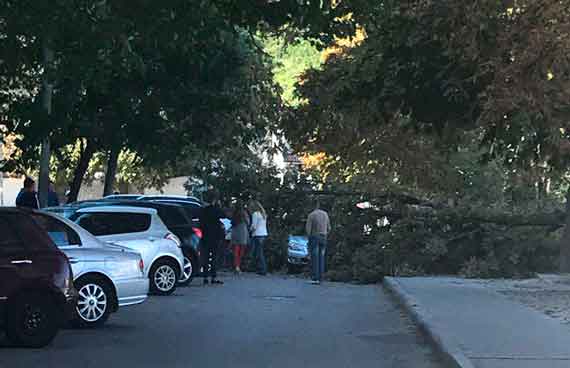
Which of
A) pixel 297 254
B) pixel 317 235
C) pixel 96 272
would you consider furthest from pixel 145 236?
pixel 297 254

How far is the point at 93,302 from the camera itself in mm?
14703

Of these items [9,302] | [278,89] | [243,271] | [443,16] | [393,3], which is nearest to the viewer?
[9,302]

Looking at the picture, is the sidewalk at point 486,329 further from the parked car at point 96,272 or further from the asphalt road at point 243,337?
the parked car at point 96,272

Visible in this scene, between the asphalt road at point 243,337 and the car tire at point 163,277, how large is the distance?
316 millimetres

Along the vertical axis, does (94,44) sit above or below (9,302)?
above

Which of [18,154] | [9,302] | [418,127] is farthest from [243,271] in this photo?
[9,302]

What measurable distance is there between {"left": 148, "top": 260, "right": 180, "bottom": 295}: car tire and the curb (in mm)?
4170

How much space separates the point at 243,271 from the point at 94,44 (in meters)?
14.7

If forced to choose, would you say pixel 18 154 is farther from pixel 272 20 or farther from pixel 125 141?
pixel 272 20

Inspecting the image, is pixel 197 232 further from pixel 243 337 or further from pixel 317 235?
pixel 243 337

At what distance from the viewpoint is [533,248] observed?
25859 millimetres

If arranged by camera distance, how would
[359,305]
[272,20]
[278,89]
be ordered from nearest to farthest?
[272,20], [359,305], [278,89]

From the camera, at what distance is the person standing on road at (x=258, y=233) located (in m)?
28.4

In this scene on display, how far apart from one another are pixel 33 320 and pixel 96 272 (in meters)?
2.07
